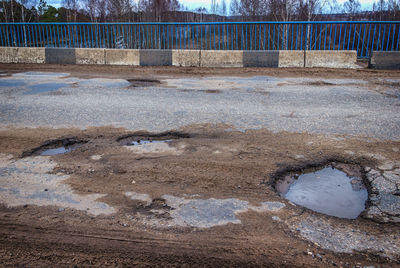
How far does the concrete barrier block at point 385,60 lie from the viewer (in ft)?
34.0

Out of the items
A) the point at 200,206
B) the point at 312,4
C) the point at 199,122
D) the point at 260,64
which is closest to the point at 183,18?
the point at 312,4

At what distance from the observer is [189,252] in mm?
2467

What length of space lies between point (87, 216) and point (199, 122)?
280cm

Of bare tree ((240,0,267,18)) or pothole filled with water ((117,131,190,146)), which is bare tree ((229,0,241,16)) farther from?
pothole filled with water ((117,131,190,146))

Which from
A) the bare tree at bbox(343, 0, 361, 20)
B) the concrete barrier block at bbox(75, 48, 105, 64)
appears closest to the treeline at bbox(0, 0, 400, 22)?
the bare tree at bbox(343, 0, 361, 20)

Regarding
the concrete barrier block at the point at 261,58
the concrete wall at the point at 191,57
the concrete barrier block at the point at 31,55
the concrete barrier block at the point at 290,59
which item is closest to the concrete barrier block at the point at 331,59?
the concrete wall at the point at 191,57

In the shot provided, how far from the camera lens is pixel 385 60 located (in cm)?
1049

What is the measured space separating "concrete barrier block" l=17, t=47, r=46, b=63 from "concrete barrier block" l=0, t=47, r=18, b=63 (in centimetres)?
14

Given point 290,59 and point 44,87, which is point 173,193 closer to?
point 44,87

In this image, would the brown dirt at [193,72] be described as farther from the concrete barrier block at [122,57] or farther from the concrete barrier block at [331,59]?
the concrete barrier block at [122,57]

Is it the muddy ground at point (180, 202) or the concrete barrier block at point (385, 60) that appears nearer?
the muddy ground at point (180, 202)

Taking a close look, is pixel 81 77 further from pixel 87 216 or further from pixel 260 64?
pixel 87 216

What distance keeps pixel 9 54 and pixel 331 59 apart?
1137 centimetres

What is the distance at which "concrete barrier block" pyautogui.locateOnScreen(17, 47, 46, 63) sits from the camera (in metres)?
12.3
